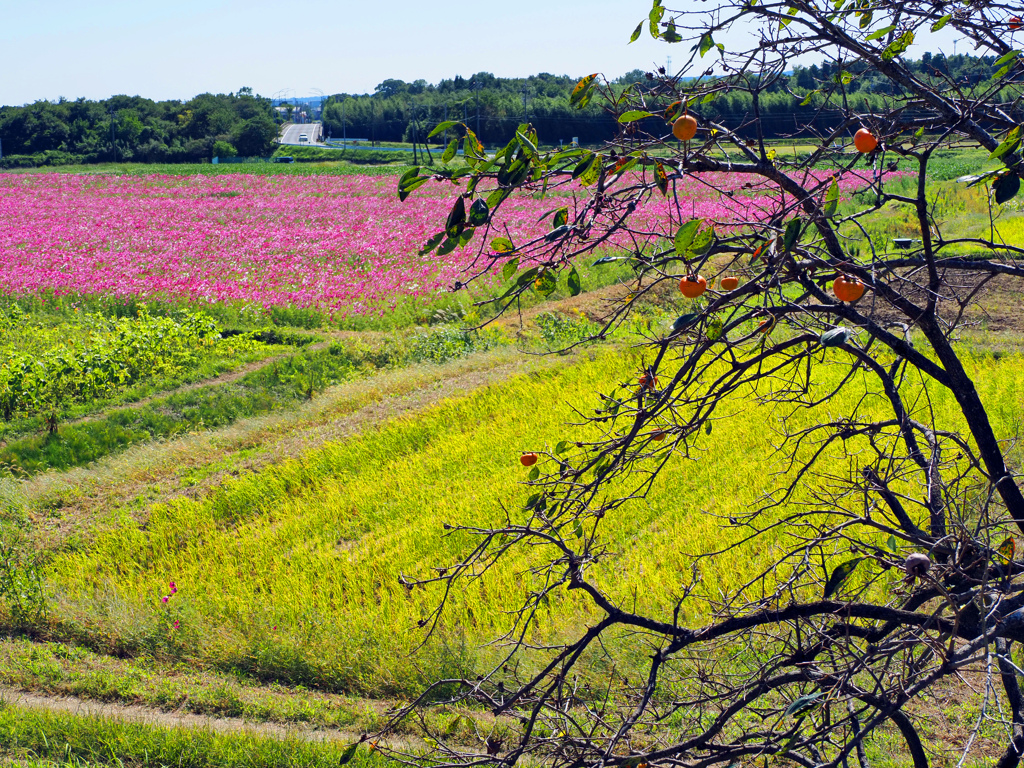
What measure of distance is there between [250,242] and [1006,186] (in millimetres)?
20616

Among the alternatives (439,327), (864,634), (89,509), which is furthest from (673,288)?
(864,634)

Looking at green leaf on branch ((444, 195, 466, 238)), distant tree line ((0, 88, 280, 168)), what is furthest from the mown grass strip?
distant tree line ((0, 88, 280, 168))

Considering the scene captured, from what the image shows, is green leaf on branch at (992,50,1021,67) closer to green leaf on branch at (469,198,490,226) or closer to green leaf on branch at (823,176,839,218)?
green leaf on branch at (823,176,839,218)

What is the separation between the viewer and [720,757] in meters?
2.05

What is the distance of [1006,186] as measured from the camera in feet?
5.85

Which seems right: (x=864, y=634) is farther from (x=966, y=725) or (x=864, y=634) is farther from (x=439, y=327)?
(x=439, y=327)

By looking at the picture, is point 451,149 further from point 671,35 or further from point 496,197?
point 671,35

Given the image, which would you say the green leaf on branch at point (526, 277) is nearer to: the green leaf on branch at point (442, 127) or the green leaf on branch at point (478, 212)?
the green leaf on branch at point (478, 212)

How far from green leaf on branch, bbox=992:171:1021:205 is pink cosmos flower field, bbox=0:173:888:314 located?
648 centimetres

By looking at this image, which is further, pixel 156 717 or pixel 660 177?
pixel 156 717

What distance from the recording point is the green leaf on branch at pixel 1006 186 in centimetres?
176

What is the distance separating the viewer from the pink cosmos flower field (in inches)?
618

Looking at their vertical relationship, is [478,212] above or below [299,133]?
below

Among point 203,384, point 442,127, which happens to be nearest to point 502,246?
point 442,127
